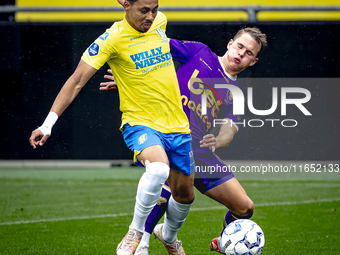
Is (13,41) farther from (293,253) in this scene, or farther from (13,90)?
(293,253)

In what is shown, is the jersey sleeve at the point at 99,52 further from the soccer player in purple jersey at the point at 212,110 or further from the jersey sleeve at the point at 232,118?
the jersey sleeve at the point at 232,118

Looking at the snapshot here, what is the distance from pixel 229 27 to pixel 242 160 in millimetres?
2070

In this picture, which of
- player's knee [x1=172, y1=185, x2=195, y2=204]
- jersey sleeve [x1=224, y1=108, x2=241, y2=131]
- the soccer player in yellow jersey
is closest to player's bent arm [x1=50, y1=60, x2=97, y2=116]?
the soccer player in yellow jersey

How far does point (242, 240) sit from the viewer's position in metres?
3.93

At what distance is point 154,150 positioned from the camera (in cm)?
346

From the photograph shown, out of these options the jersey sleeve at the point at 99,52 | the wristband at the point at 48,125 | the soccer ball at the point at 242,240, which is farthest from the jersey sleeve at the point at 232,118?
the wristband at the point at 48,125

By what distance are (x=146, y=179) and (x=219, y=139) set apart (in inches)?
41.7

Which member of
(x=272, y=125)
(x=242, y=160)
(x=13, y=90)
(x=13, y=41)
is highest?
(x=13, y=41)

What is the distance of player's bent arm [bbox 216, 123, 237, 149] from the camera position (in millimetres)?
4262

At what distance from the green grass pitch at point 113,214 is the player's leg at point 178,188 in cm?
31

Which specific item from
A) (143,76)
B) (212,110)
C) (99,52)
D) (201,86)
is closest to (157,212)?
(212,110)

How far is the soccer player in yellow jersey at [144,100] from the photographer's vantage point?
343cm

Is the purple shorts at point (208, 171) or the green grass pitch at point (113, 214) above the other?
the purple shorts at point (208, 171)

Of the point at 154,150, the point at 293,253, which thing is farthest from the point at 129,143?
the point at 293,253
